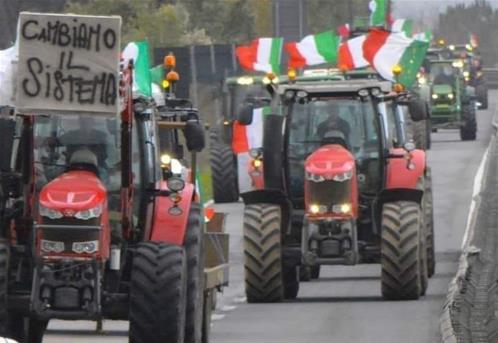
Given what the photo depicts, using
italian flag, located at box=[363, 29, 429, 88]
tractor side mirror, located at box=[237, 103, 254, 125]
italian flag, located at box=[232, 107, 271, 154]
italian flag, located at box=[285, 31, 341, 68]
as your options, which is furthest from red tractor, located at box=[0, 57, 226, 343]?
italian flag, located at box=[285, 31, 341, 68]

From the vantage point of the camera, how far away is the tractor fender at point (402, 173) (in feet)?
73.4

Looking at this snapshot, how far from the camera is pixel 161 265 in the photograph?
13969mm

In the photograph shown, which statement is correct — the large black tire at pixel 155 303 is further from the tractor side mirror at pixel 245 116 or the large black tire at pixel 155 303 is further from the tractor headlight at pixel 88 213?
the tractor side mirror at pixel 245 116

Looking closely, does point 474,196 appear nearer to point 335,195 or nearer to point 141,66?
point 335,195

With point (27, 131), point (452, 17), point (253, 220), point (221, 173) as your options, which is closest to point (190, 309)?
point (27, 131)

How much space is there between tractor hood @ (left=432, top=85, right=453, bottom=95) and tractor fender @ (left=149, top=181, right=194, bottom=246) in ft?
137

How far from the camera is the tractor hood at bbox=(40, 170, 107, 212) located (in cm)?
1362

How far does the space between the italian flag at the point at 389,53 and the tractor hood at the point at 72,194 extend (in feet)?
76.8

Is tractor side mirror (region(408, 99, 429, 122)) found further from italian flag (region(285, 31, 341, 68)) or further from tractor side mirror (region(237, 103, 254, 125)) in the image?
italian flag (region(285, 31, 341, 68))

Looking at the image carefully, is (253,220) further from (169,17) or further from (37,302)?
(169,17)

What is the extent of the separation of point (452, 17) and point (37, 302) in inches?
5836

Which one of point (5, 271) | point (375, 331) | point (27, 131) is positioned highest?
point (27, 131)

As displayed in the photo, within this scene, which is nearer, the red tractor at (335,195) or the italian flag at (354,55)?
the red tractor at (335,195)

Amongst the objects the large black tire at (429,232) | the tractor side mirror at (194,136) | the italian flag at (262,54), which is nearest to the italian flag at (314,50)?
the italian flag at (262,54)
